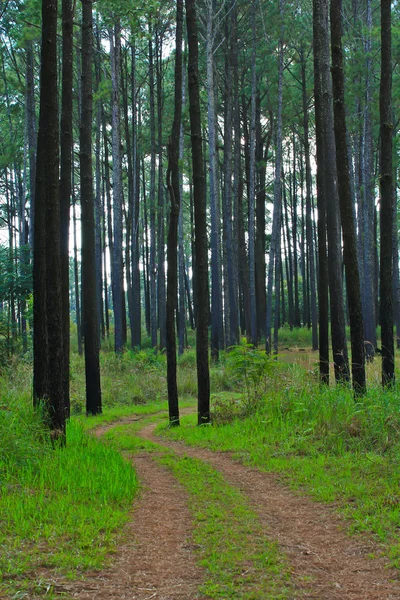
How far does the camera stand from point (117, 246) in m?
22.2

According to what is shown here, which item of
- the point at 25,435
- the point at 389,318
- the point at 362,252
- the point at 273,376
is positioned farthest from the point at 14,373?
the point at 362,252

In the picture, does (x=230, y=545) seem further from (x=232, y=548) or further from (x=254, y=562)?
(x=254, y=562)

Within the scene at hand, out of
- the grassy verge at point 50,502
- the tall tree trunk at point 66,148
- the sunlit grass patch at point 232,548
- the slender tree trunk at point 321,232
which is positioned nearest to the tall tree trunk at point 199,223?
the tall tree trunk at point 66,148

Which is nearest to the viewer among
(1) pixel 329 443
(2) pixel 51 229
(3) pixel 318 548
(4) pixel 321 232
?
(3) pixel 318 548

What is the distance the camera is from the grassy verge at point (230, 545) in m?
3.98

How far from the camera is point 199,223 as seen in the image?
11852 millimetres

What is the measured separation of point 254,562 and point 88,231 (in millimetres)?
10652

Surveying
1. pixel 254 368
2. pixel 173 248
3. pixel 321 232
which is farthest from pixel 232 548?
pixel 321 232

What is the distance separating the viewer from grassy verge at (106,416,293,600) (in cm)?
398

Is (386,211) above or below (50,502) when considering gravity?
above

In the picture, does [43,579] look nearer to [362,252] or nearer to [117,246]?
[117,246]

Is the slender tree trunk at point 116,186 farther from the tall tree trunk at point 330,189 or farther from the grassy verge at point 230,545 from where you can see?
the grassy verge at point 230,545

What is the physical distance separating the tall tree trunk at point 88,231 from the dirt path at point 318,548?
24.2ft

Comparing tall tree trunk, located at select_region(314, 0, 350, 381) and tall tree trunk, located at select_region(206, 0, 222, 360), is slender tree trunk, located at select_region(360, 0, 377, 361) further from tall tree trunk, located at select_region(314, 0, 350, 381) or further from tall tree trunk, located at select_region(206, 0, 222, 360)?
tall tree trunk, located at select_region(314, 0, 350, 381)
